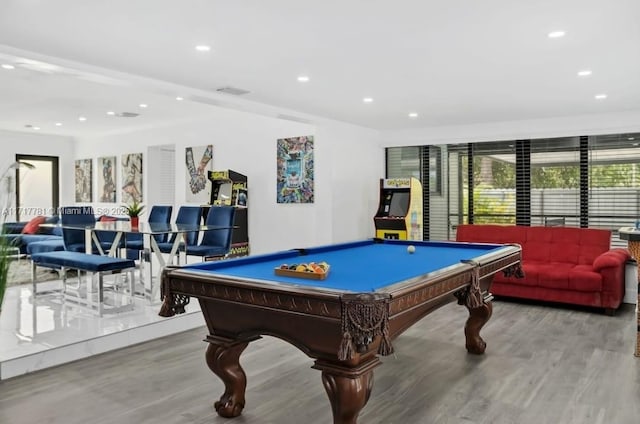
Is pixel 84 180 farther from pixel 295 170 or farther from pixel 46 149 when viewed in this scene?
pixel 295 170

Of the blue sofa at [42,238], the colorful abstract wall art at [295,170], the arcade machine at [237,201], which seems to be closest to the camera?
the blue sofa at [42,238]

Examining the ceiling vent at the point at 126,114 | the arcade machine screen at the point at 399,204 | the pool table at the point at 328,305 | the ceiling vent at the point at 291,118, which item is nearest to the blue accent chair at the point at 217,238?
the ceiling vent at the point at 291,118

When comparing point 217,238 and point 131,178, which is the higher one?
point 131,178

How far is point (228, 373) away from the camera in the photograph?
9.11 feet

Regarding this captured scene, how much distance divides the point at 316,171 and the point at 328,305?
5649mm

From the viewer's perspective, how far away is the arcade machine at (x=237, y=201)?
812 cm

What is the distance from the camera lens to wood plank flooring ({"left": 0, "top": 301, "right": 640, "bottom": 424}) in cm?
274

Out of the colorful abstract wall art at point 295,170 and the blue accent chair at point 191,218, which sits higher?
the colorful abstract wall art at point 295,170

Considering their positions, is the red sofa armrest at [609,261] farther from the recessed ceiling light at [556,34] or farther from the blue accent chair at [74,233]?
the blue accent chair at [74,233]

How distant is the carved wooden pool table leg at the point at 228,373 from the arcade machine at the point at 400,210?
485cm

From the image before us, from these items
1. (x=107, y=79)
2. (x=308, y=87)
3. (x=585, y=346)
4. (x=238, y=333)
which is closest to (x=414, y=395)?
(x=238, y=333)

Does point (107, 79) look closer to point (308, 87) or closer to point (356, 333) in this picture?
point (308, 87)

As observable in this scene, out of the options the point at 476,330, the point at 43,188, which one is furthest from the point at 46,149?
the point at 476,330

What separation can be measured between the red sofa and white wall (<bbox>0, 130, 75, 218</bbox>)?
9.31 metres
